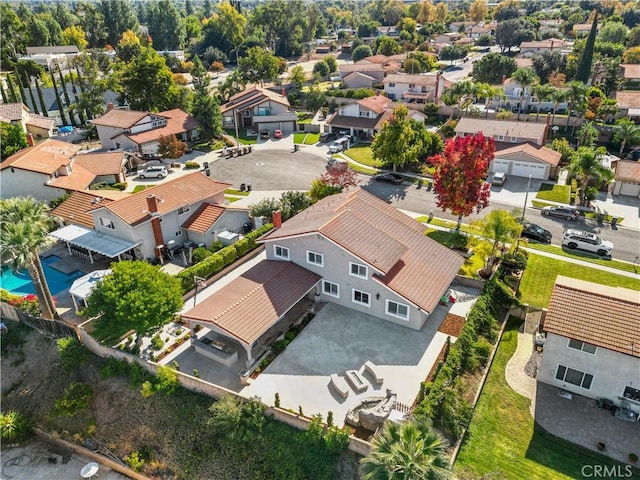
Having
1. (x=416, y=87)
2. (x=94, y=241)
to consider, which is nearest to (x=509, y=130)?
(x=416, y=87)

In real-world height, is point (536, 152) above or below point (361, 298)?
above

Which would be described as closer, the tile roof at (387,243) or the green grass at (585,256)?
the tile roof at (387,243)

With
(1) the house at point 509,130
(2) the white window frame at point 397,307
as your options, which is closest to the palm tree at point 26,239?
(2) the white window frame at point 397,307

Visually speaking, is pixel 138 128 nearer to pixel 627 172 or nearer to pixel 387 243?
pixel 387 243

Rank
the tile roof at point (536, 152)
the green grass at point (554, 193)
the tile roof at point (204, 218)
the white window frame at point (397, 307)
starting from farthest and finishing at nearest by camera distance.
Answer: the tile roof at point (536, 152) < the green grass at point (554, 193) < the tile roof at point (204, 218) < the white window frame at point (397, 307)

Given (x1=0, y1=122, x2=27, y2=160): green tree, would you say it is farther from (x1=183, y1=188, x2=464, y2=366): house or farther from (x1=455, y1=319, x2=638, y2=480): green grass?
(x1=455, y1=319, x2=638, y2=480): green grass
